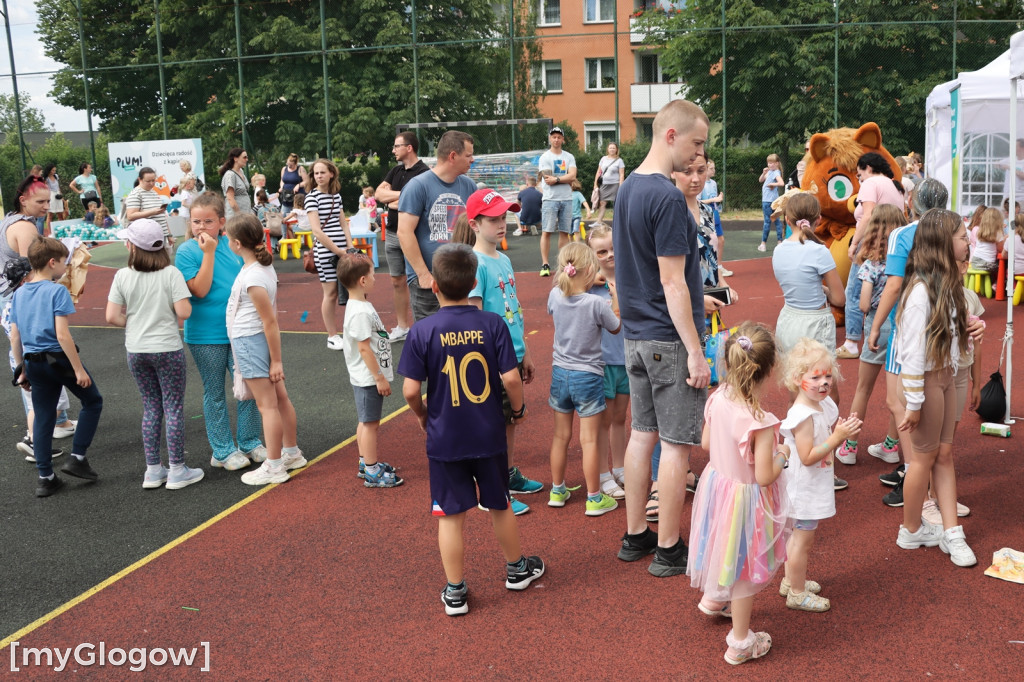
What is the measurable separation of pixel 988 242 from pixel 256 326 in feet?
30.7

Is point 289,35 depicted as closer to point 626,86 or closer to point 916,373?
point 626,86

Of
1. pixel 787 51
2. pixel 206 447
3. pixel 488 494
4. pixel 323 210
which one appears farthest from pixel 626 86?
pixel 488 494

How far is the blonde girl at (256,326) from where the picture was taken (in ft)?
19.4

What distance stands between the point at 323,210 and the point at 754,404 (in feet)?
23.1

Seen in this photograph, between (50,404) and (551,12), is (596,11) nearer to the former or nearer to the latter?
(551,12)

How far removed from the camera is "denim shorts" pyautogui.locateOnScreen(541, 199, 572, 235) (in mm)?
14289

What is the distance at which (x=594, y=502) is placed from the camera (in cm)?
534

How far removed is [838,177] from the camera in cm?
1023

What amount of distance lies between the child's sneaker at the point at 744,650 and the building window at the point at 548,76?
2627 cm

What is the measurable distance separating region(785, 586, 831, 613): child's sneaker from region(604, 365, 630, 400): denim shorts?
5.37 feet

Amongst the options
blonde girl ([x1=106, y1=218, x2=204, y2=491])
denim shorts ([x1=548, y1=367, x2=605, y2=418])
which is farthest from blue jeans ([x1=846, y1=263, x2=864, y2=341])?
blonde girl ([x1=106, y1=218, x2=204, y2=491])

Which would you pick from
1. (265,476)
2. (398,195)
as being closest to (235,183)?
(398,195)

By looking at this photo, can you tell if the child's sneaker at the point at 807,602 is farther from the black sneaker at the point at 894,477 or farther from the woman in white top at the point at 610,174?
the woman in white top at the point at 610,174

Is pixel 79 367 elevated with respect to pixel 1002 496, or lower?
elevated
